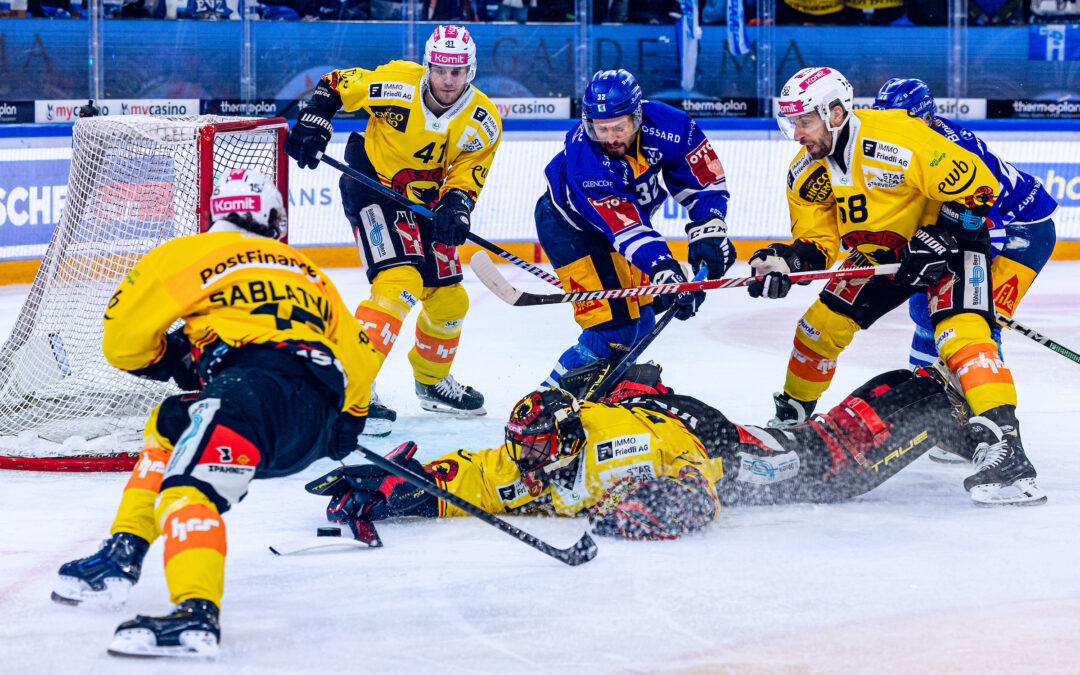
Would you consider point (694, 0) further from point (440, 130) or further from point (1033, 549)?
point (1033, 549)

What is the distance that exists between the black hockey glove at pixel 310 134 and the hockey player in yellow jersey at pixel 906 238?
4.85 feet

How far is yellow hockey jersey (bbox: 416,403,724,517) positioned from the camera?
3.05 metres

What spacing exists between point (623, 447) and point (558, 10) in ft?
18.0

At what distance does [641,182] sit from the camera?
13.5 ft

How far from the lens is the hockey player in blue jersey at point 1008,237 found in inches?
152

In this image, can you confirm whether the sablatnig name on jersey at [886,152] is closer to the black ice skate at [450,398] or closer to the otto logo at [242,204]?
the black ice skate at [450,398]

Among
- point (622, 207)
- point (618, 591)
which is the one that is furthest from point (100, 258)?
point (618, 591)

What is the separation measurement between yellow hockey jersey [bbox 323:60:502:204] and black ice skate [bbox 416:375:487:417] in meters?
0.65

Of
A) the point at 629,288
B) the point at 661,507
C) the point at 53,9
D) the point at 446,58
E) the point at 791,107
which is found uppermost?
the point at 53,9

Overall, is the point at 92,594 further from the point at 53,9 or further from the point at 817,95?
the point at 53,9

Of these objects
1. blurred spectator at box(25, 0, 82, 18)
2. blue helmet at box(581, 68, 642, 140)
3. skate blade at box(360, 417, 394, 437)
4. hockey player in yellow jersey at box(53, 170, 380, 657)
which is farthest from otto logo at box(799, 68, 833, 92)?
blurred spectator at box(25, 0, 82, 18)

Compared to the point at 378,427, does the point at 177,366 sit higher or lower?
higher

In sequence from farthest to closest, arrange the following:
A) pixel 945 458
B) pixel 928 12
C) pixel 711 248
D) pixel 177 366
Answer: pixel 928 12 < pixel 711 248 < pixel 945 458 < pixel 177 366

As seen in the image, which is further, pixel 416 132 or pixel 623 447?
pixel 416 132
